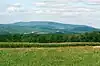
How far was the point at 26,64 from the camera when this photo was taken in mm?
35031

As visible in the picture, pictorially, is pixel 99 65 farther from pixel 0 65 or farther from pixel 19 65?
pixel 0 65

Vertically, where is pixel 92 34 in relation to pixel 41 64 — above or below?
below

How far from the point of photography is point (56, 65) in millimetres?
34031

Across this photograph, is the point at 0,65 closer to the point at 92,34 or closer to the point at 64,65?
the point at 64,65

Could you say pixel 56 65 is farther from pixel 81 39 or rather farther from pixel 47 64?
pixel 81 39

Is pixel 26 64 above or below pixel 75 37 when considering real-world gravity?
above

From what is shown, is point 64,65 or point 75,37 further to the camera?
point 75,37

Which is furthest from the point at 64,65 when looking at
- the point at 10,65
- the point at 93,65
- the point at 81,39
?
the point at 81,39

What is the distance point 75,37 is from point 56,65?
110284mm

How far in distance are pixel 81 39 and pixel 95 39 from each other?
6113 mm

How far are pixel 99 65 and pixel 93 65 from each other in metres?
0.64

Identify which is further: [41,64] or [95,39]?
[95,39]

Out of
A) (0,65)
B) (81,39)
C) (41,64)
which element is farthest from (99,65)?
(81,39)

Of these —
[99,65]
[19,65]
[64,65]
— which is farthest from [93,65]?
[19,65]
